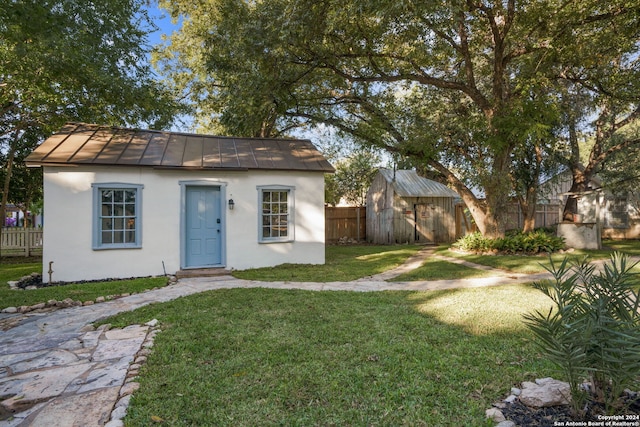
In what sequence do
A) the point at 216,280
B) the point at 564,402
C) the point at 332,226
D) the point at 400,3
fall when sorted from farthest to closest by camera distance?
1. the point at 332,226
2. the point at 216,280
3. the point at 400,3
4. the point at 564,402

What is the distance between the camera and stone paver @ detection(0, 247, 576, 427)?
239 centimetres

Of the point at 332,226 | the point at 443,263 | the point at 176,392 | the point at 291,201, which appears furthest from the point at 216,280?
the point at 332,226

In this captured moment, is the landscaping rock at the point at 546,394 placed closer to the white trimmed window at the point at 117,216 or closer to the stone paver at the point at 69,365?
the stone paver at the point at 69,365

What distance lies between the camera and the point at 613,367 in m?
1.89

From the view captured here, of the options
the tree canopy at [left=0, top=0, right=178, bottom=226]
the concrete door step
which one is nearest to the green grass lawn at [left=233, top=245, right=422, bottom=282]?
the concrete door step

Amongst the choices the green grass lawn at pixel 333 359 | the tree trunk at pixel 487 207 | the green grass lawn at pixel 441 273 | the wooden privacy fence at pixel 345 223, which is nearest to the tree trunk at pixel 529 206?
the tree trunk at pixel 487 207

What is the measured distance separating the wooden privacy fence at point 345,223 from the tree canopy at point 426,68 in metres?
5.12

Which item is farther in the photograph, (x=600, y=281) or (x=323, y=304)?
(x=323, y=304)

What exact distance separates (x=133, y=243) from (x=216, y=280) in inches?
93.8

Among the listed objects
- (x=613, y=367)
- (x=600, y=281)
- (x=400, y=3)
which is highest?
(x=400, y=3)

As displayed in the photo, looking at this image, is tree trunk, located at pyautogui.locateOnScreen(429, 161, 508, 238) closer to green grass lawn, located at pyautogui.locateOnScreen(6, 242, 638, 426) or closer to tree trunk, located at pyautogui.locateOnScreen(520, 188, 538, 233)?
tree trunk, located at pyautogui.locateOnScreen(520, 188, 538, 233)

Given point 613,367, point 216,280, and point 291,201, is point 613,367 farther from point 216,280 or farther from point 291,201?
point 291,201

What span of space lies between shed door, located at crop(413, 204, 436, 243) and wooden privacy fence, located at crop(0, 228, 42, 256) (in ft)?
52.0

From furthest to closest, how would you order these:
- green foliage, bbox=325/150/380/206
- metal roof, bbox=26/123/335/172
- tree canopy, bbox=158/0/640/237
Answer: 1. green foliage, bbox=325/150/380/206
2. tree canopy, bbox=158/0/640/237
3. metal roof, bbox=26/123/335/172
